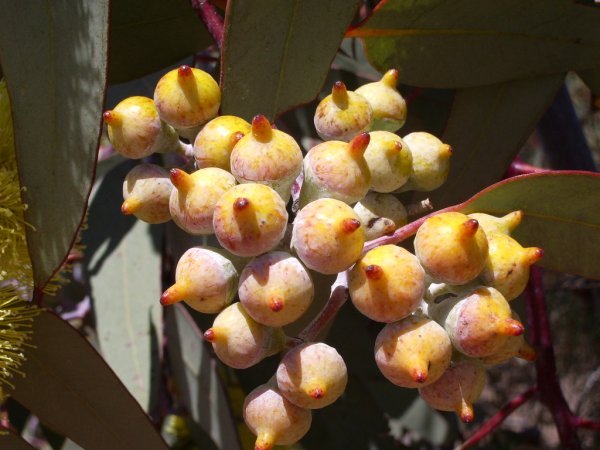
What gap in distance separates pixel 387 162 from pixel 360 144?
0.20ft

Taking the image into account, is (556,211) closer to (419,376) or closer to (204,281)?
(419,376)

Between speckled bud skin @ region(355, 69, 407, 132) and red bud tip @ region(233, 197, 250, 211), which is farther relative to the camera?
speckled bud skin @ region(355, 69, 407, 132)

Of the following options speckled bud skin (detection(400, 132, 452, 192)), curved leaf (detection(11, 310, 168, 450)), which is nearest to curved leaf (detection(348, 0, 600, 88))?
speckled bud skin (detection(400, 132, 452, 192))

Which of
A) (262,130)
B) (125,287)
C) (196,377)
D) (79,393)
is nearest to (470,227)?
(262,130)

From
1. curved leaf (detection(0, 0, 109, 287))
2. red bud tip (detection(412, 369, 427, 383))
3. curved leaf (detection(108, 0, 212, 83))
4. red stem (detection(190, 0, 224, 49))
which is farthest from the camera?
curved leaf (detection(108, 0, 212, 83))

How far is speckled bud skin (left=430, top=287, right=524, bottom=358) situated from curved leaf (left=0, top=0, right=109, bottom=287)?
0.44 m

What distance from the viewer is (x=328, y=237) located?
2.28ft

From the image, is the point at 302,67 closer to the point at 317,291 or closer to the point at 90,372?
the point at 317,291

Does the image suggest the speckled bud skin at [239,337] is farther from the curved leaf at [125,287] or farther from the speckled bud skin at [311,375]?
the curved leaf at [125,287]

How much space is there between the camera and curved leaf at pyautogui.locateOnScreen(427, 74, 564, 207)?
44.0 inches

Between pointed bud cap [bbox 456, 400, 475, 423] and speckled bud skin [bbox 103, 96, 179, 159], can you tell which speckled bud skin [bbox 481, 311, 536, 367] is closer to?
pointed bud cap [bbox 456, 400, 475, 423]

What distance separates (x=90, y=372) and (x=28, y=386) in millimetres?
115

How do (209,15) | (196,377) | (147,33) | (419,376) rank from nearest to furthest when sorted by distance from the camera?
(419,376) < (209,15) < (147,33) < (196,377)

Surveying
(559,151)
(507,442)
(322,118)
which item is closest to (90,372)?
(322,118)
